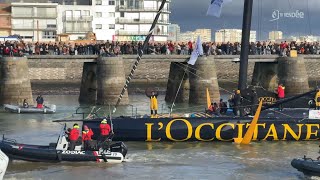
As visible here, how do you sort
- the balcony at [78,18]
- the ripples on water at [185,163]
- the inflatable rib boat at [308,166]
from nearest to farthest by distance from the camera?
1. the inflatable rib boat at [308,166]
2. the ripples on water at [185,163]
3. the balcony at [78,18]

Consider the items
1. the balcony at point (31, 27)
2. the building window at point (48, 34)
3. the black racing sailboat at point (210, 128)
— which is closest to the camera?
the black racing sailboat at point (210, 128)

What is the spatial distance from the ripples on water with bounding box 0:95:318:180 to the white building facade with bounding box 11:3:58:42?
6751cm

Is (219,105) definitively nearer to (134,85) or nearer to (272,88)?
(272,88)

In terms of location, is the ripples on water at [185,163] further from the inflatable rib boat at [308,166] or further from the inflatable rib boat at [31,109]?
the inflatable rib boat at [31,109]

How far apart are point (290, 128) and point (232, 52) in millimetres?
27228

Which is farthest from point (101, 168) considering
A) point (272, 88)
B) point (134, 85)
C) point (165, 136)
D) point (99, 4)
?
point (99, 4)

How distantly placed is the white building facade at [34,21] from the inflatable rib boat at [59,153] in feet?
245

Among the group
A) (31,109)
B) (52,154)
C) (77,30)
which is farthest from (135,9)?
(52,154)

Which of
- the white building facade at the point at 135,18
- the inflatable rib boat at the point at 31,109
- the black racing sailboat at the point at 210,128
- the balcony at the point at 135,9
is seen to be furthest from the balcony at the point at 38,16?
the black racing sailboat at the point at 210,128

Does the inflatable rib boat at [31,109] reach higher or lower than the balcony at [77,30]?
lower

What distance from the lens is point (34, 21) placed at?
100625mm

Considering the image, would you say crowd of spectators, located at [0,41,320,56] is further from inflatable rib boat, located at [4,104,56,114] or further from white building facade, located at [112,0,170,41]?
white building facade, located at [112,0,170,41]

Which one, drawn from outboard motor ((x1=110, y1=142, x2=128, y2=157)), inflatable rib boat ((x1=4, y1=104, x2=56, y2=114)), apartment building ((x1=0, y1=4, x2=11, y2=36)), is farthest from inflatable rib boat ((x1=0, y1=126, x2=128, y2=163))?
apartment building ((x1=0, y1=4, x2=11, y2=36))

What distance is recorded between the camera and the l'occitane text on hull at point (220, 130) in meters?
30.2
